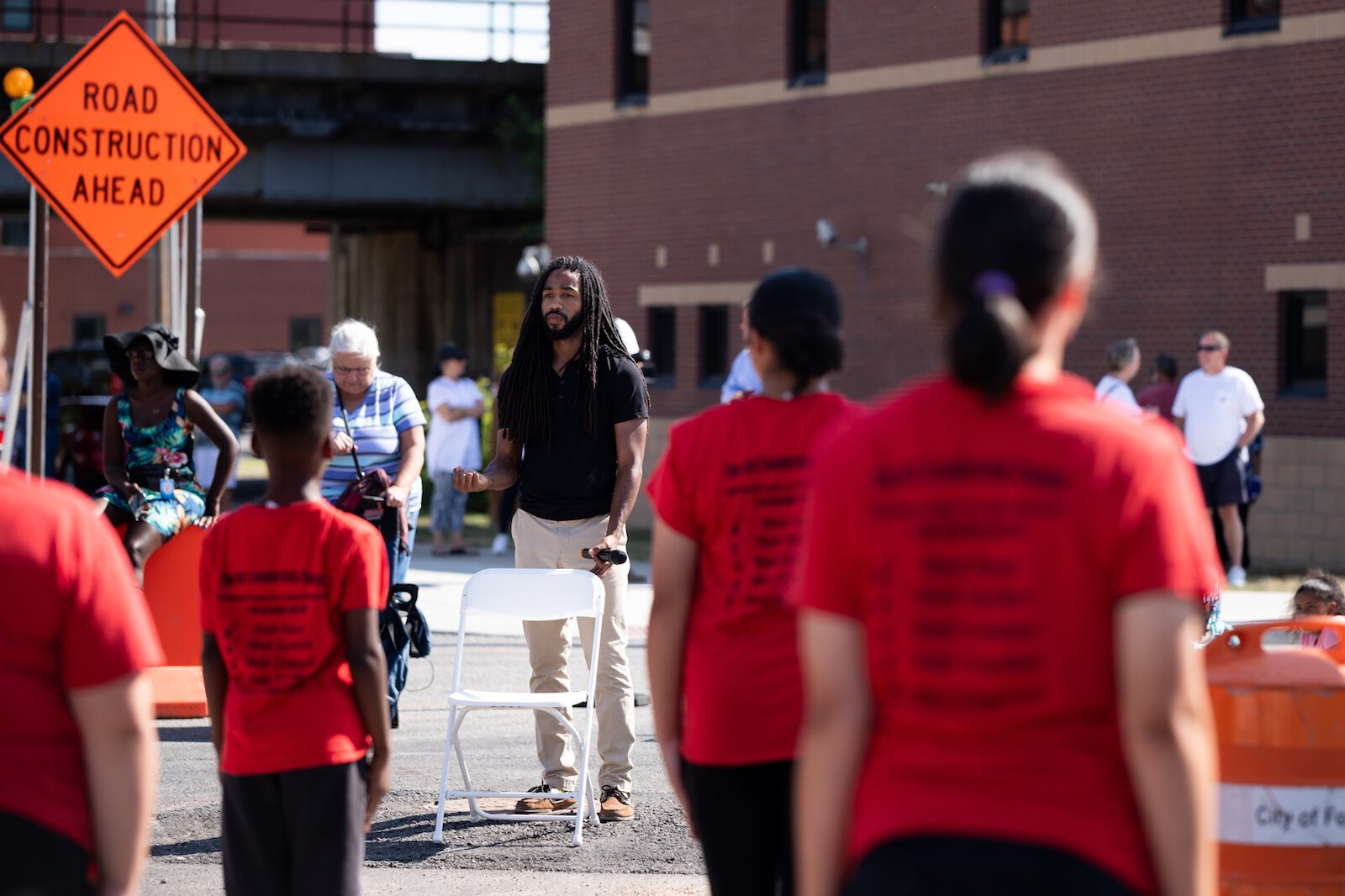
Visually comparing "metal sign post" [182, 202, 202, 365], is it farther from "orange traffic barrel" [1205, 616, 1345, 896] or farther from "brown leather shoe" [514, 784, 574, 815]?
"orange traffic barrel" [1205, 616, 1345, 896]

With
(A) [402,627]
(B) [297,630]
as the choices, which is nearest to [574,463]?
(A) [402,627]

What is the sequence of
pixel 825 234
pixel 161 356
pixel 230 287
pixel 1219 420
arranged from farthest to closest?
pixel 230 287 → pixel 825 234 → pixel 1219 420 → pixel 161 356

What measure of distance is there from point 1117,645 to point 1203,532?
22cm

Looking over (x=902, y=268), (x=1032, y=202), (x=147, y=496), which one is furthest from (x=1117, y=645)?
(x=902, y=268)

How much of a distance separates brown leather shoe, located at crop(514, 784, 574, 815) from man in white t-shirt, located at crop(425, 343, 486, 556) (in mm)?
11133

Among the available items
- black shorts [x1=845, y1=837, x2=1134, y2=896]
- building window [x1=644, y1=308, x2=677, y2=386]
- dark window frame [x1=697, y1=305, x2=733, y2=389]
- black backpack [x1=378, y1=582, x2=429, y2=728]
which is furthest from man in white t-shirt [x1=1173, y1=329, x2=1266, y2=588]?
black shorts [x1=845, y1=837, x2=1134, y2=896]

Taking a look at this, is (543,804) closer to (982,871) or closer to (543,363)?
(543,363)

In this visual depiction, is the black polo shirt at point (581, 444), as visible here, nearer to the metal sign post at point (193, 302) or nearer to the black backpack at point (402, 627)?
the black backpack at point (402, 627)

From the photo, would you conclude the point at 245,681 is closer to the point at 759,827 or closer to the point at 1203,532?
the point at 759,827

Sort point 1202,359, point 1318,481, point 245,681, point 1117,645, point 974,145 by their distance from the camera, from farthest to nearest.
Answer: point 974,145 < point 1318,481 < point 1202,359 < point 245,681 < point 1117,645

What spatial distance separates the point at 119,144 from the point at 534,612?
484 centimetres

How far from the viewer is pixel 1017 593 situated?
2.40 m

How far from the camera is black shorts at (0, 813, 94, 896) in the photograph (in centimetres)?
271

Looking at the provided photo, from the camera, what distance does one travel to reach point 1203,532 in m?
2.47
